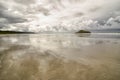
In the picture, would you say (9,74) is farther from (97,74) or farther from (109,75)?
(109,75)

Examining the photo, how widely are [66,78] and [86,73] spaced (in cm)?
85

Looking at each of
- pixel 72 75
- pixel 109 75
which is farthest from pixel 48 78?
pixel 109 75

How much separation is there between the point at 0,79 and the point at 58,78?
1860 mm

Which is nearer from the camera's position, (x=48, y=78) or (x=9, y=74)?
(x=48, y=78)

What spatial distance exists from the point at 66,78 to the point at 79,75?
20.5 inches

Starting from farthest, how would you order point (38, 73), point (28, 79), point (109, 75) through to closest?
point (38, 73), point (109, 75), point (28, 79)

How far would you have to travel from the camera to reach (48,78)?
3.59m

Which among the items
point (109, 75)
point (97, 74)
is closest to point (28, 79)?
point (97, 74)

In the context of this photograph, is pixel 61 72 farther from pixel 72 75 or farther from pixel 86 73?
pixel 86 73

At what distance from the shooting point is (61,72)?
13.5ft

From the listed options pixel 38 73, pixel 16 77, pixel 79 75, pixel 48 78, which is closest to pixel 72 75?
pixel 79 75

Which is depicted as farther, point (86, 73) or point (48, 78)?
point (86, 73)

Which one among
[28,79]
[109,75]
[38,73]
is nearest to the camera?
[28,79]

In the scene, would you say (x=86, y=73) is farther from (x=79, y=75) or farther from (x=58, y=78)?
(x=58, y=78)
